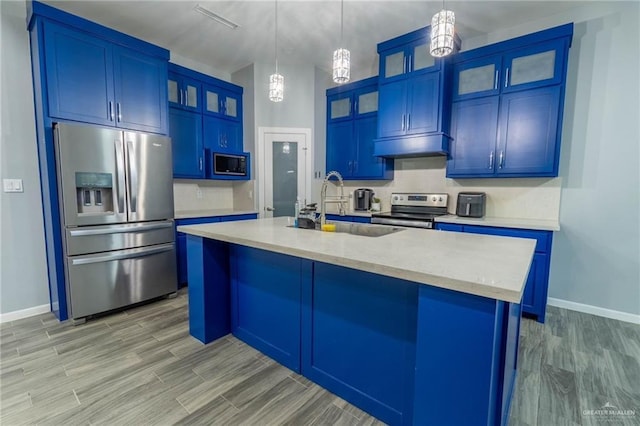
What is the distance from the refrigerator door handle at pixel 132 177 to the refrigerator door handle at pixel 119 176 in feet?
0.21

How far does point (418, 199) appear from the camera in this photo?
12.0 ft

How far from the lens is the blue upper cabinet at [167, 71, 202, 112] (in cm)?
346

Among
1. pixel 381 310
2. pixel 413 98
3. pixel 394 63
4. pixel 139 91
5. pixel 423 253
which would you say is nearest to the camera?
pixel 423 253

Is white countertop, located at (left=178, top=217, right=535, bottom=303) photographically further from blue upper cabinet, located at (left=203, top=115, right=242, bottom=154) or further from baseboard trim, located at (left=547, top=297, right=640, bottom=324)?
blue upper cabinet, located at (left=203, top=115, right=242, bottom=154)

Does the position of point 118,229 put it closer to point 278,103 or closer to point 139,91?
point 139,91

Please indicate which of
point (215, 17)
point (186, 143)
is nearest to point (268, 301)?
point (186, 143)

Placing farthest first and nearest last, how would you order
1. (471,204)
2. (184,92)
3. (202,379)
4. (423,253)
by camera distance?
(184,92) < (471,204) < (202,379) < (423,253)

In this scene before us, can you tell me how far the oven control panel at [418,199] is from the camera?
349 centimetres

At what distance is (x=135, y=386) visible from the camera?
1.72m

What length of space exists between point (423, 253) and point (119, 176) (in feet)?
8.83

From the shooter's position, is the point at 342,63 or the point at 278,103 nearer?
the point at 342,63

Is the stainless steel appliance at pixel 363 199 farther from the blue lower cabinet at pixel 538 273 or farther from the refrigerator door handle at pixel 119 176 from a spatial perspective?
the refrigerator door handle at pixel 119 176

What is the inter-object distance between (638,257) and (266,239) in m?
3.34

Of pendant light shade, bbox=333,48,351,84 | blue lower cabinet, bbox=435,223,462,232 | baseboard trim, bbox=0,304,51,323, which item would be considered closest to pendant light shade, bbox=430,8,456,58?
pendant light shade, bbox=333,48,351,84
